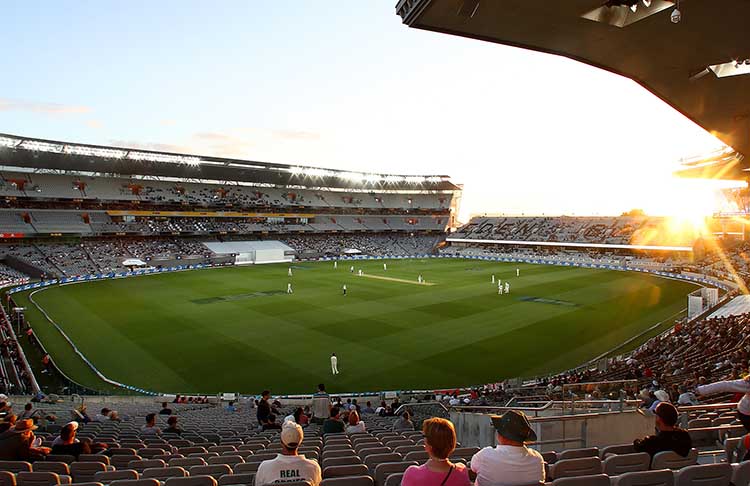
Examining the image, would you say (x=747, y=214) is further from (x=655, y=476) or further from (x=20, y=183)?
(x=20, y=183)

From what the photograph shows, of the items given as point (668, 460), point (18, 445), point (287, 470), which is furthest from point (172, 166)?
point (668, 460)

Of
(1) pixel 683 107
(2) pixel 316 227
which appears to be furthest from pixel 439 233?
(1) pixel 683 107

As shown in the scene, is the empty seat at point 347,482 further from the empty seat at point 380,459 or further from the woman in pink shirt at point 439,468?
the empty seat at point 380,459

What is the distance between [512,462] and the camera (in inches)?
126

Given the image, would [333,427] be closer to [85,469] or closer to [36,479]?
[85,469]

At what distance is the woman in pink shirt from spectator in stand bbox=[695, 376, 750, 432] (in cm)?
320

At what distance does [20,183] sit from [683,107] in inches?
→ 2757

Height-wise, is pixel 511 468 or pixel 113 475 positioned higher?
pixel 511 468

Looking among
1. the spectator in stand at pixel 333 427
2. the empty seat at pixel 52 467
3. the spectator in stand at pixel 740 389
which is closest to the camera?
the spectator in stand at pixel 740 389

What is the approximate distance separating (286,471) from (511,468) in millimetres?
1759

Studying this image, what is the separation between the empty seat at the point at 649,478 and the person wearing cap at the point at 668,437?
3.16 feet

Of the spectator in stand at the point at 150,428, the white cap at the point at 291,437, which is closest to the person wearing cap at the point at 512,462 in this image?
the white cap at the point at 291,437

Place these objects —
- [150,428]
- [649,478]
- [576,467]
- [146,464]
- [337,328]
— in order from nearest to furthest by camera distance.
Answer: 1. [649,478]
2. [576,467]
3. [146,464]
4. [150,428]
5. [337,328]

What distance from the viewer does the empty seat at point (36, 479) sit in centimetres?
449
